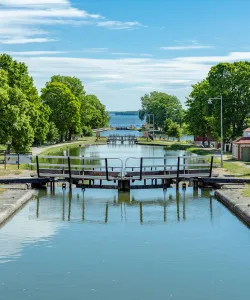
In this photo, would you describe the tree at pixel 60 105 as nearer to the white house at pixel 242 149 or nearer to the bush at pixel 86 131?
the bush at pixel 86 131

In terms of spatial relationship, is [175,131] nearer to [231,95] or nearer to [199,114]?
[199,114]

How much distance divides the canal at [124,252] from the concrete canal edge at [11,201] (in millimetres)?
465

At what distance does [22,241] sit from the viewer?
2725cm

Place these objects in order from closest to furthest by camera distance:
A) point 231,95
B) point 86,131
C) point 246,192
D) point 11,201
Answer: point 11,201 < point 246,192 < point 231,95 < point 86,131

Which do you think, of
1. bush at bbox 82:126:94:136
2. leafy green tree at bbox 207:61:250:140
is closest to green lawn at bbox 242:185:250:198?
leafy green tree at bbox 207:61:250:140

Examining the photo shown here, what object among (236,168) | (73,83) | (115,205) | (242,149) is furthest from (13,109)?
(73,83)

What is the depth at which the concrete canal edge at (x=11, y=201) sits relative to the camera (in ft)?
105

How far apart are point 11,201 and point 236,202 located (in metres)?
12.9

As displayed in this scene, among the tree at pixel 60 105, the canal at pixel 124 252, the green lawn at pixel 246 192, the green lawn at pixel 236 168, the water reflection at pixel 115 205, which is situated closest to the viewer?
the canal at pixel 124 252

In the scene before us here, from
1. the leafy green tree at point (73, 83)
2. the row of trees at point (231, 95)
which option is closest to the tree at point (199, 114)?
the row of trees at point (231, 95)

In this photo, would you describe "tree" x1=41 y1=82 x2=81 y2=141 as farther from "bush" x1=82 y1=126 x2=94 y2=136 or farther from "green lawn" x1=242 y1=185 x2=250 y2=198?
"green lawn" x1=242 y1=185 x2=250 y2=198

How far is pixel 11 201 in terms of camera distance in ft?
118

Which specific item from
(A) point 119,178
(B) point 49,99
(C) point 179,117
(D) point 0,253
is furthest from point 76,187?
(C) point 179,117

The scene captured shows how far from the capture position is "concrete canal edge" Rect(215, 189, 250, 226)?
3180 centimetres
